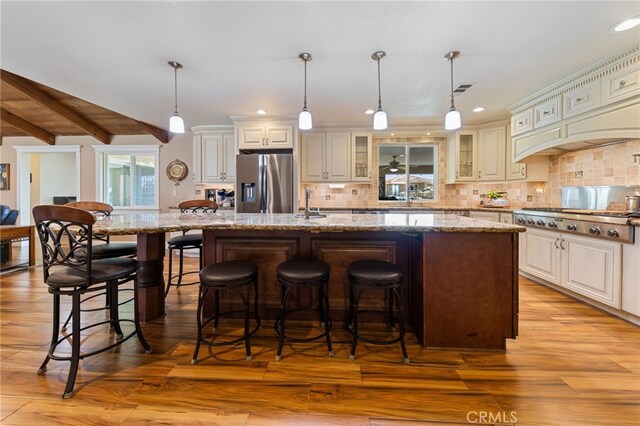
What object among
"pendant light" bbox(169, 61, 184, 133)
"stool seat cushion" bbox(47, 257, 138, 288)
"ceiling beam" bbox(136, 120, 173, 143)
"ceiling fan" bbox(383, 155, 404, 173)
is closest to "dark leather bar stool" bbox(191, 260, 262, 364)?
"stool seat cushion" bbox(47, 257, 138, 288)

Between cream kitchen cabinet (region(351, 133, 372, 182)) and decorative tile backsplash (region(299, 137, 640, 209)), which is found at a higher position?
cream kitchen cabinet (region(351, 133, 372, 182))

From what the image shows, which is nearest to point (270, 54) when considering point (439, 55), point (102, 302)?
point (439, 55)

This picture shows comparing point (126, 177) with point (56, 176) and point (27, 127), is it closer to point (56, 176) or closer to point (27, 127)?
point (27, 127)

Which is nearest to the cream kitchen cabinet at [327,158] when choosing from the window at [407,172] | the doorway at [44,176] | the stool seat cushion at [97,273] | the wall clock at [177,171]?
the window at [407,172]

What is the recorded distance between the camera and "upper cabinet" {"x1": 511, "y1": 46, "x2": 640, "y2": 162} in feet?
7.77

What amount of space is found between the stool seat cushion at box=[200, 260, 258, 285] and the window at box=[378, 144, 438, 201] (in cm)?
384

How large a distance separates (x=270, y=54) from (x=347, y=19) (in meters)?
0.82

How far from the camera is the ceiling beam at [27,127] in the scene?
4.85 m

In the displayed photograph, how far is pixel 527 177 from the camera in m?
3.93

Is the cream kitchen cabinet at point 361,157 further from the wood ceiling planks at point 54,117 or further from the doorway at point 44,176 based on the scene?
the doorway at point 44,176

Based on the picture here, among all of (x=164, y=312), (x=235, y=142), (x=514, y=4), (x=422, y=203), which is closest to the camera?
(x=514, y=4)

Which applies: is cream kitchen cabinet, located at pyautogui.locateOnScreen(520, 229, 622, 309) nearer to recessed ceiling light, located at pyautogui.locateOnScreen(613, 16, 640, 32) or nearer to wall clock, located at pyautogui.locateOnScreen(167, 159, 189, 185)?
recessed ceiling light, located at pyautogui.locateOnScreen(613, 16, 640, 32)

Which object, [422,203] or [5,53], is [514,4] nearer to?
[422,203]

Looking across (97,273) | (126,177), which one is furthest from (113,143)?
(97,273)
